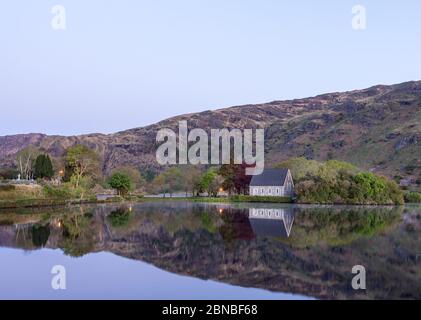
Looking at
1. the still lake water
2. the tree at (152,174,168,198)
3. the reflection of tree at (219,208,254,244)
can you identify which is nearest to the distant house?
the tree at (152,174,168,198)

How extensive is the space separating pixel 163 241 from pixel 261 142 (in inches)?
6312

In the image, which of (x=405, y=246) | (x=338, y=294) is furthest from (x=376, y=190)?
(x=338, y=294)

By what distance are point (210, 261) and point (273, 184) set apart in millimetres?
60233

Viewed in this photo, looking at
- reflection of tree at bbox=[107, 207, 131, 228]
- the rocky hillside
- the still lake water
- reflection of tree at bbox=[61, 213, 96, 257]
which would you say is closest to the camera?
the still lake water

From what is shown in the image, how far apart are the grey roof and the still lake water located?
148ft

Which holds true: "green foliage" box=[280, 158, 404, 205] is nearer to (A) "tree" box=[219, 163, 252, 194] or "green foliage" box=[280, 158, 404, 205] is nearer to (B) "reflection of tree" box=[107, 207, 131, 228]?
(A) "tree" box=[219, 163, 252, 194]

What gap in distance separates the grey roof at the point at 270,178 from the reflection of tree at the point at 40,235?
166ft

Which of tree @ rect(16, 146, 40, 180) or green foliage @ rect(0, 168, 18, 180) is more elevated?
tree @ rect(16, 146, 40, 180)

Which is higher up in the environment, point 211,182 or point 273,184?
point 273,184

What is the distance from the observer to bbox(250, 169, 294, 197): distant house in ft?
255

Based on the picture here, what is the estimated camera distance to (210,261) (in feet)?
62.9

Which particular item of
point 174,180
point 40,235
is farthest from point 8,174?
point 40,235

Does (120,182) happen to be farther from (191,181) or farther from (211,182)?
(191,181)
